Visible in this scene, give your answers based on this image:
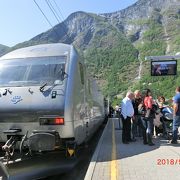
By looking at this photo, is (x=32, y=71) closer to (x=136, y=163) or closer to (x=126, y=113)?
(x=136, y=163)

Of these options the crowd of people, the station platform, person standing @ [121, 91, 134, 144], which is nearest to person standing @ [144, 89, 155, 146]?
the crowd of people

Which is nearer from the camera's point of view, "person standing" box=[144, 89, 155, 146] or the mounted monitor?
"person standing" box=[144, 89, 155, 146]

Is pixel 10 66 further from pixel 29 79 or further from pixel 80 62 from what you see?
pixel 80 62

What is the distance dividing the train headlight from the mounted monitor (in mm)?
20603

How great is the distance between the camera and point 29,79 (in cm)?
915

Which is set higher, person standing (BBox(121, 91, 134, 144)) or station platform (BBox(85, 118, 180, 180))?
person standing (BBox(121, 91, 134, 144))

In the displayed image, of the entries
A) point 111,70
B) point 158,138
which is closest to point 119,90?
point 111,70

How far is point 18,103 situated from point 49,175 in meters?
1.64

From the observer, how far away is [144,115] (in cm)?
1275

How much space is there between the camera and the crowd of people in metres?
12.2

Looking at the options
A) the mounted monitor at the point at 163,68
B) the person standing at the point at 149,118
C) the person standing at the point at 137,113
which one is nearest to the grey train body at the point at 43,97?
the person standing at the point at 149,118

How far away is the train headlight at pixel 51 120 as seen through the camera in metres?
8.23

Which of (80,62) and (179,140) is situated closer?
(80,62)

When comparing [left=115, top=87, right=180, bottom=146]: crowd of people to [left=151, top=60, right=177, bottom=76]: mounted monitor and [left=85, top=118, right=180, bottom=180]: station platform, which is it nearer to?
[left=85, top=118, right=180, bottom=180]: station platform
